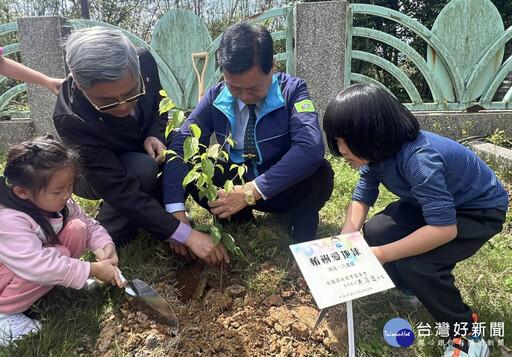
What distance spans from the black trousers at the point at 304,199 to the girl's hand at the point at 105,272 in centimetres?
76

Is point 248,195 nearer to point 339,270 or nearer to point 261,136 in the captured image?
point 261,136

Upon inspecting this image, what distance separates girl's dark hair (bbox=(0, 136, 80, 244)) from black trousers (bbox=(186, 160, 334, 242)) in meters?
0.88

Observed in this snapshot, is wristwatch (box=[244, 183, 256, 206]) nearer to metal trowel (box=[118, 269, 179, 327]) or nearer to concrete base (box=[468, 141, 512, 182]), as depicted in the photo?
metal trowel (box=[118, 269, 179, 327])

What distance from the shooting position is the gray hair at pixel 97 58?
5.54ft

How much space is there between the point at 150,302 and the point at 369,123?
1302mm

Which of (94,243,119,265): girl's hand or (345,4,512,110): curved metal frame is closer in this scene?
(94,243,119,265): girl's hand

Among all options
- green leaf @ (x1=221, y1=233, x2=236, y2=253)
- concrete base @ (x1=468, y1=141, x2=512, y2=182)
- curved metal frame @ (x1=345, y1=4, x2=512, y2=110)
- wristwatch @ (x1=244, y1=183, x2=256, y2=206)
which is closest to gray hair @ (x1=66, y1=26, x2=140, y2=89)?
wristwatch @ (x1=244, y1=183, x2=256, y2=206)

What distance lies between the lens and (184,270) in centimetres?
213

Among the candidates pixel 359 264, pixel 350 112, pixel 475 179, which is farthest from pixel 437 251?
pixel 350 112

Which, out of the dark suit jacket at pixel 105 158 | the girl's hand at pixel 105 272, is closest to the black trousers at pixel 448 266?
the dark suit jacket at pixel 105 158

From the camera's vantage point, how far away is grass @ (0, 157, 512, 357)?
163cm

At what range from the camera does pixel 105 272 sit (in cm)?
174

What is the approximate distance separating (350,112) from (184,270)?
1330 mm

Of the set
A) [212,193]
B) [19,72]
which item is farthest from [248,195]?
[19,72]
